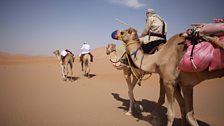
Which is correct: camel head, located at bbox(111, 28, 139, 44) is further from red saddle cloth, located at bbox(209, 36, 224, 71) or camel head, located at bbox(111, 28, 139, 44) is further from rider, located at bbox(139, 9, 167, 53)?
red saddle cloth, located at bbox(209, 36, 224, 71)

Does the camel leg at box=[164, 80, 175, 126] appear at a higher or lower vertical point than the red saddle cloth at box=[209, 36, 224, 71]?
lower

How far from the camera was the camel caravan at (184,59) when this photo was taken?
10.7 feet

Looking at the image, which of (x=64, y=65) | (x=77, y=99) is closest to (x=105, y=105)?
(x=77, y=99)

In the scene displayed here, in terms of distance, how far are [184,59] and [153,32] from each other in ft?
5.92

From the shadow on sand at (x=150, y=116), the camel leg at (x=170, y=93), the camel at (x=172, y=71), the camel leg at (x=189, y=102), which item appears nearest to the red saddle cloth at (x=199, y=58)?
the camel at (x=172, y=71)

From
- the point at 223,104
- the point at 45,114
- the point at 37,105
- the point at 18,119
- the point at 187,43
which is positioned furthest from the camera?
the point at 223,104

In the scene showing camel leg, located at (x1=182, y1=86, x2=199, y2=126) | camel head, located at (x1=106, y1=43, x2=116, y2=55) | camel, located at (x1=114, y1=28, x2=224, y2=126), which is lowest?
camel leg, located at (x1=182, y1=86, x2=199, y2=126)

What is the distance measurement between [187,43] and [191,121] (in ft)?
5.99

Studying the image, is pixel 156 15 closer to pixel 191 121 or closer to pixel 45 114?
pixel 191 121

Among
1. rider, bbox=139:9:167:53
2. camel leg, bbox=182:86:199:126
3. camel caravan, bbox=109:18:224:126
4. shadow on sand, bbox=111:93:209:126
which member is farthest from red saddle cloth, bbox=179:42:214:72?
shadow on sand, bbox=111:93:209:126

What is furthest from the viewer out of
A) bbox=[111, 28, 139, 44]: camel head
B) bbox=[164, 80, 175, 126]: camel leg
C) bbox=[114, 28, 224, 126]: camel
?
bbox=[111, 28, 139, 44]: camel head

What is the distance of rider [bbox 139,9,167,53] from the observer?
5098mm

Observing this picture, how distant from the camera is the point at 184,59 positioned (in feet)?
11.5

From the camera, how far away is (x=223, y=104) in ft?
24.7
